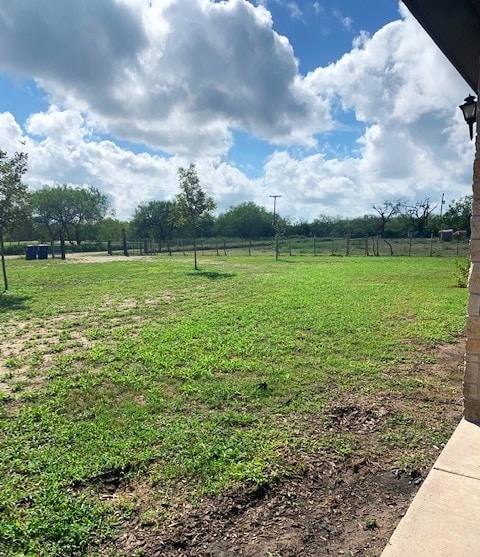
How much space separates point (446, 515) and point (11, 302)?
31.5 ft

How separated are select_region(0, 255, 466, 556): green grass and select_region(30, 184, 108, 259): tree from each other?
44.6 m

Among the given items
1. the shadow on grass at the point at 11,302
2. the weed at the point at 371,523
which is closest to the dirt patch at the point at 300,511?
the weed at the point at 371,523

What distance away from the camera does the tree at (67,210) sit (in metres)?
48.6

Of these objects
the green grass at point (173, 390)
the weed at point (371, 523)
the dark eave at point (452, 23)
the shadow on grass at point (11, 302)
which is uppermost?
the dark eave at point (452, 23)

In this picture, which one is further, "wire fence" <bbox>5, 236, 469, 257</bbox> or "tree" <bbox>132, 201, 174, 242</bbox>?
"tree" <bbox>132, 201, 174, 242</bbox>

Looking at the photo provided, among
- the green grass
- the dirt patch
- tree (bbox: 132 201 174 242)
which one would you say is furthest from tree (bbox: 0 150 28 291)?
tree (bbox: 132 201 174 242)

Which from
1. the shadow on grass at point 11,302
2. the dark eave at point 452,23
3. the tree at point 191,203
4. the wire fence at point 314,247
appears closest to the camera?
the dark eave at point 452,23

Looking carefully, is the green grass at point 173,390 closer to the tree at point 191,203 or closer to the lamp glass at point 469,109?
the lamp glass at point 469,109

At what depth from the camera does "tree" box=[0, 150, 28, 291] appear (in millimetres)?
11016

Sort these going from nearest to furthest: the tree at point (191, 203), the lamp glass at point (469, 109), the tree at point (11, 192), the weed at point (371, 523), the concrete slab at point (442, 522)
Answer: the concrete slab at point (442, 522) < the weed at point (371, 523) < the lamp glass at point (469, 109) < the tree at point (11, 192) < the tree at point (191, 203)

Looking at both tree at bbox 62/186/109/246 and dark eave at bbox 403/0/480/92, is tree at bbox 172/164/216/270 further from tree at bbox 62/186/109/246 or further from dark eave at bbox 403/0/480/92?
tree at bbox 62/186/109/246

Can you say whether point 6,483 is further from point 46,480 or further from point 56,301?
point 56,301

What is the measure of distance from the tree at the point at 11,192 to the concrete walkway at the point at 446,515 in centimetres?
1160

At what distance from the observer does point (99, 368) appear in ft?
15.3
